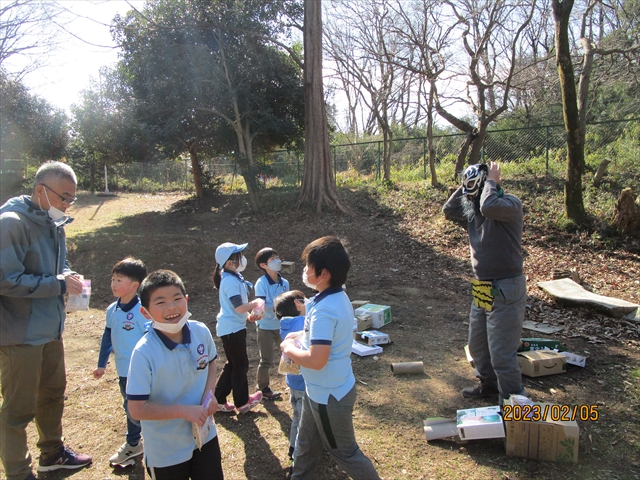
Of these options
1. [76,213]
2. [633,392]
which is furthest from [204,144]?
[633,392]

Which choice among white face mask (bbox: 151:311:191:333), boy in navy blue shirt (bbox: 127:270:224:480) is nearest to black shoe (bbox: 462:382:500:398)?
boy in navy blue shirt (bbox: 127:270:224:480)

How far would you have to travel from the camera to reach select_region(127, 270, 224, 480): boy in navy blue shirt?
208 centimetres

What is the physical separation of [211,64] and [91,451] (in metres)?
12.3

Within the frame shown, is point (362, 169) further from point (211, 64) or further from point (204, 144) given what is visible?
point (211, 64)

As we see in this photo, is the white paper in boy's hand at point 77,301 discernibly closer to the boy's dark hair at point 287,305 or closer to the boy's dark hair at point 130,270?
the boy's dark hair at point 130,270

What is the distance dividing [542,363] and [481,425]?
4.82ft

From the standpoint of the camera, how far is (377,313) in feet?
19.5

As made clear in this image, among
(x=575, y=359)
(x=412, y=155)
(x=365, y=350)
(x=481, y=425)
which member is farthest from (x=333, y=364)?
(x=412, y=155)

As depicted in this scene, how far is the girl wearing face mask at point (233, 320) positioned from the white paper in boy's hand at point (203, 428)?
4.42 ft

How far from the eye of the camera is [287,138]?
631 inches

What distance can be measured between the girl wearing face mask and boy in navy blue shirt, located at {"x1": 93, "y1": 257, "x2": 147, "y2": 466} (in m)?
0.74

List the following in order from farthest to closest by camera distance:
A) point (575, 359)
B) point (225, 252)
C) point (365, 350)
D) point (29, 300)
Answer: point (365, 350) < point (575, 359) < point (225, 252) < point (29, 300)

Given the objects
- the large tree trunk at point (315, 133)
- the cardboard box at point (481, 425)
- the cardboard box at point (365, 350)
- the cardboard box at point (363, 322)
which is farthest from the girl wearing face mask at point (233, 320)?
the large tree trunk at point (315, 133)

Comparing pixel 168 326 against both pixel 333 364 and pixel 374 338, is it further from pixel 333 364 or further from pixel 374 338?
pixel 374 338
